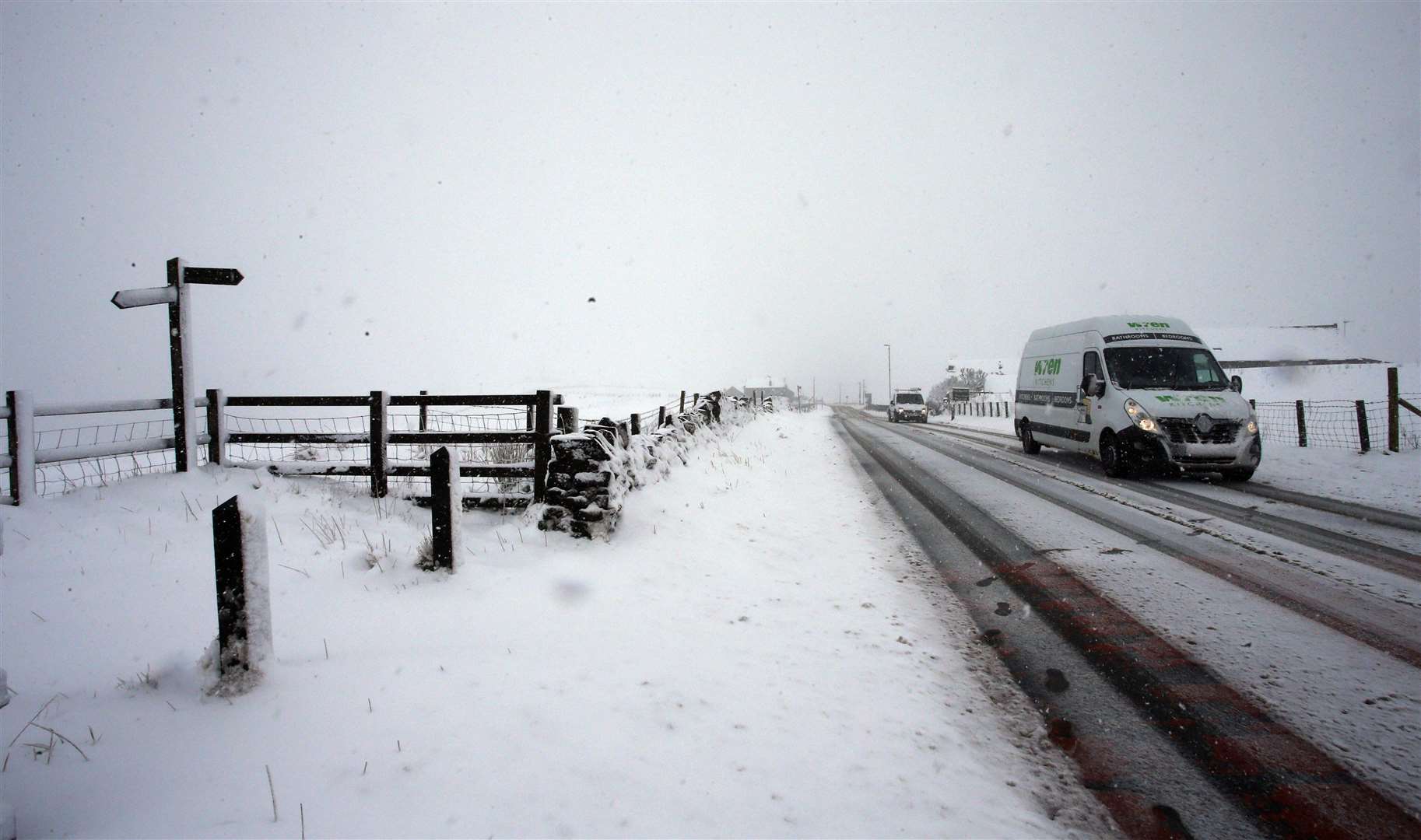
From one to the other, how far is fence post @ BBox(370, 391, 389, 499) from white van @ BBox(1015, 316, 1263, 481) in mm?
10558

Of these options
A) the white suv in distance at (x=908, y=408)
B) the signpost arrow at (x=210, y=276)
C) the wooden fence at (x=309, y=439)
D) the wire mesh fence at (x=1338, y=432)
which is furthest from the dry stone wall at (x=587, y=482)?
the white suv in distance at (x=908, y=408)

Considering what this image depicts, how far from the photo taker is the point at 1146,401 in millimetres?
8688

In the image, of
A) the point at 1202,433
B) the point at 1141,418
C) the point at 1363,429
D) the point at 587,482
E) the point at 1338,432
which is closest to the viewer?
the point at 587,482

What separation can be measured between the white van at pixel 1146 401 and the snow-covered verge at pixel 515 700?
6.23 metres

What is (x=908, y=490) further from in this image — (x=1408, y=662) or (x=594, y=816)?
(x=594, y=816)

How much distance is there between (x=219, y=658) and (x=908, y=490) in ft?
25.1

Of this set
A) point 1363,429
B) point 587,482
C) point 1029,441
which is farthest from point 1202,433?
point 587,482

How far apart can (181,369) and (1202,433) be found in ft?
45.4

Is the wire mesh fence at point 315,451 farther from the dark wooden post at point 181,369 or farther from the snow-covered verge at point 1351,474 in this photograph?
the snow-covered verge at point 1351,474

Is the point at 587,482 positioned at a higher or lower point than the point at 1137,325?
lower

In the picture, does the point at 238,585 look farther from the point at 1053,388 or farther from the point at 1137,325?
the point at 1053,388

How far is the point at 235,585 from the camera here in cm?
264

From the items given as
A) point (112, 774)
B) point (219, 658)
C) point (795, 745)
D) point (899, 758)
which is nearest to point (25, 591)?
point (219, 658)

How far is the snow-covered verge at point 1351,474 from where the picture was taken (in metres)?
7.18
